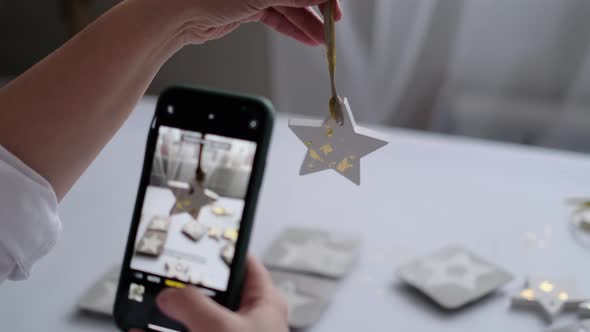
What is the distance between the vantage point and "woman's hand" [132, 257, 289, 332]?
1.52 ft

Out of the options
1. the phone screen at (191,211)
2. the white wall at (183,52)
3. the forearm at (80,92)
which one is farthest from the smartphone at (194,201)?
the white wall at (183,52)

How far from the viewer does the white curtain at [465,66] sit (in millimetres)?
1038

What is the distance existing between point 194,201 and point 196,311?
15 cm

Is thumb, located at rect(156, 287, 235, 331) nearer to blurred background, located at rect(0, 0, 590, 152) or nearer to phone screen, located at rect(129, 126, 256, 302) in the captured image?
phone screen, located at rect(129, 126, 256, 302)

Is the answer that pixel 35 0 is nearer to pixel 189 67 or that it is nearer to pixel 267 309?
pixel 189 67

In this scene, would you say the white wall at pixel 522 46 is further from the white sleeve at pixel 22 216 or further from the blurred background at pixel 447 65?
the white sleeve at pixel 22 216

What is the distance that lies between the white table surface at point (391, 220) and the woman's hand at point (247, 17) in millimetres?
268

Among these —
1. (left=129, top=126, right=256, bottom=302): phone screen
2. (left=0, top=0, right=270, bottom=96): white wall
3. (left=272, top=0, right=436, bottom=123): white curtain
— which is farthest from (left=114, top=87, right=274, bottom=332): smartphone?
(left=0, top=0, right=270, bottom=96): white wall

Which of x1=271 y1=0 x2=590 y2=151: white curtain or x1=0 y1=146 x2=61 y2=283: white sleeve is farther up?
x1=271 y1=0 x2=590 y2=151: white curtain

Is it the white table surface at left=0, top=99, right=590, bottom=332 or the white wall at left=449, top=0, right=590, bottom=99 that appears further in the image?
the white wall at left=449, top=0, right=590, bottom=99

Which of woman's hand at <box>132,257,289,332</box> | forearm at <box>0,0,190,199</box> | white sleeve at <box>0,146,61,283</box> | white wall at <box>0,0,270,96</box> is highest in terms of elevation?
white wall at <box>0,0,270,96</box>

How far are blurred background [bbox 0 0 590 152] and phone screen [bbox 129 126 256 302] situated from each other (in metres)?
0.63

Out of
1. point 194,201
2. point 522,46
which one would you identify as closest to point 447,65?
point 522,46

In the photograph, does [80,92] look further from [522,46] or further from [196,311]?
[522,46]
